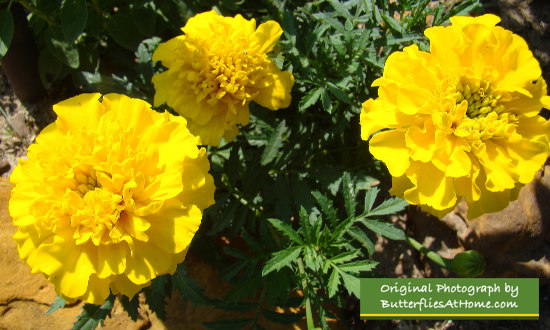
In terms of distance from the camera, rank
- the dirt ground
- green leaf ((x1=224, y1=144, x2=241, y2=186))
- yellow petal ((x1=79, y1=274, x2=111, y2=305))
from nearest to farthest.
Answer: yellow petal ((x1=79, y1=274, x2=111, y2=305)) < green leaf ((x1=224, y1=144, x2=241, y2=186)) < the dirt ground

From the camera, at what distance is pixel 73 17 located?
6.95 ft

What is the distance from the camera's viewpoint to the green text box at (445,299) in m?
2.12

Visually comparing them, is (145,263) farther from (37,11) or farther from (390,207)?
(37,11)

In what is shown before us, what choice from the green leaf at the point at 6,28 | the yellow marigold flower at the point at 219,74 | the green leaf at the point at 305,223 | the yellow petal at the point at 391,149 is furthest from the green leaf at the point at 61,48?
the yellow petal at the point at 391,149

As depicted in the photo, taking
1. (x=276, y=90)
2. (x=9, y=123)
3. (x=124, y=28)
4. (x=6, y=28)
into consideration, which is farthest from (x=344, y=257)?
(x=9, y=123)

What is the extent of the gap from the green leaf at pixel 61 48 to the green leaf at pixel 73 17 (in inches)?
8.2

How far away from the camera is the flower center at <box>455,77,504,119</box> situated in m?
1.62

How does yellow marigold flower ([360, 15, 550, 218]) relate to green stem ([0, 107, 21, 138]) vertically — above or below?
below

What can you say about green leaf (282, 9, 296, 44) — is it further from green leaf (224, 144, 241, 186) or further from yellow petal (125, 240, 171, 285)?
yellow petal (125, 240, 171, 285)

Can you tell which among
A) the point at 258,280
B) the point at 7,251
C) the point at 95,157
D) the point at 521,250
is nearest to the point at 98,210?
the point at 95,157

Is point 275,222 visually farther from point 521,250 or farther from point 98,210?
point 521,250

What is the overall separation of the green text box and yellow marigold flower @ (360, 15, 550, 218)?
640 mm

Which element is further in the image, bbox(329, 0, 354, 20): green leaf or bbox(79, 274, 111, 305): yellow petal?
bbox(329, 0, 354, 20): green leaf

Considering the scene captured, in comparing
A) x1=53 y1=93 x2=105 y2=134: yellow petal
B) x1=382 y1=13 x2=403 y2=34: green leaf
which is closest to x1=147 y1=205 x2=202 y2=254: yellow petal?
x1=53 y1=93 x2=105 y2=134: yellow petal
